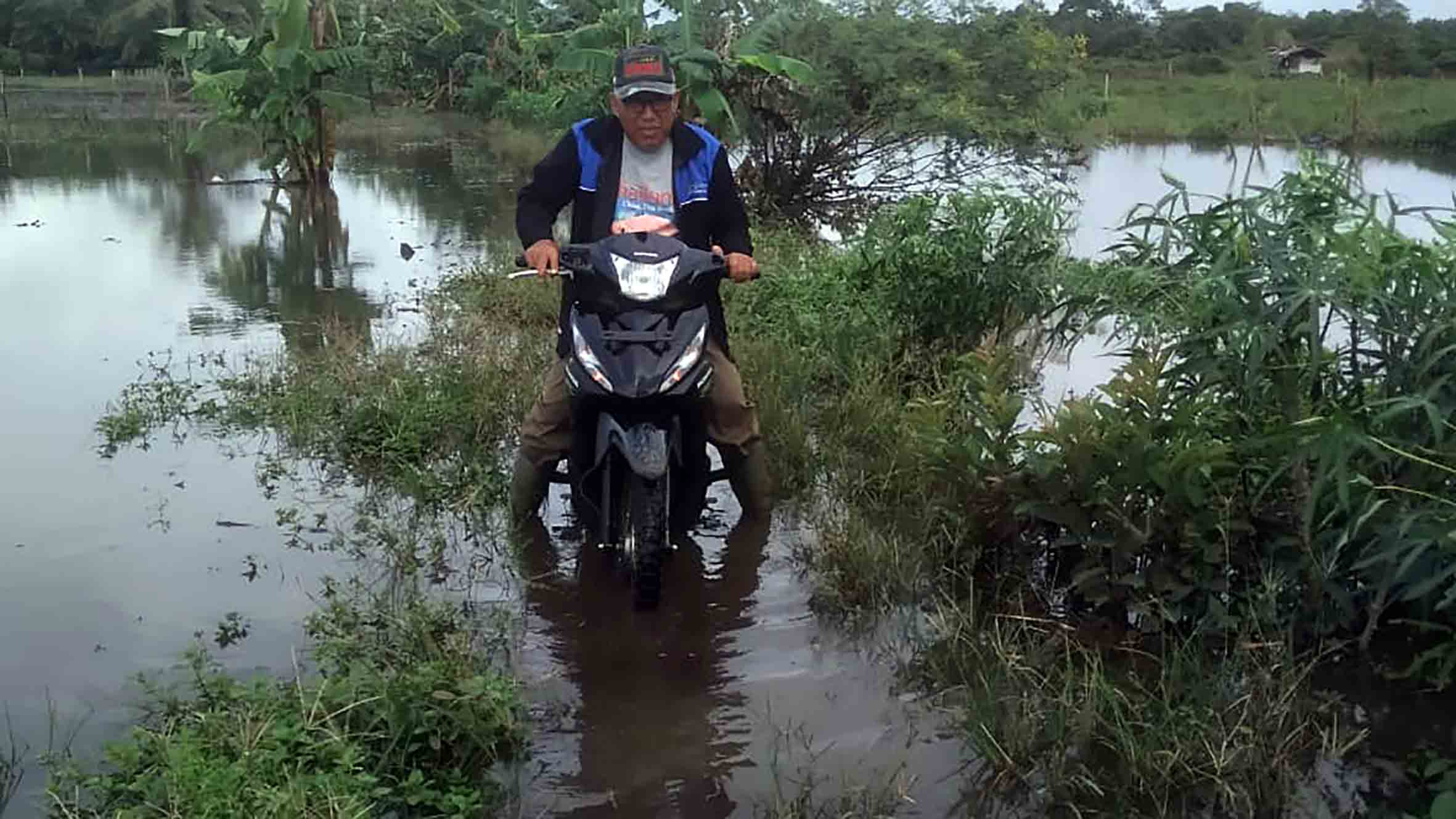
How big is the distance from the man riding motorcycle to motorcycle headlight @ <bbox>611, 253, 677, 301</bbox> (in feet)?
1.36

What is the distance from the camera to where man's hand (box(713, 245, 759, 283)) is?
421cm

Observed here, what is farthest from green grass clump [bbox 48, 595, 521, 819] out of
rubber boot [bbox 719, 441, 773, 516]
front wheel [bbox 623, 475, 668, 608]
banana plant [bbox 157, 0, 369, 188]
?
banana plant [bbox 157, 0, 369, 188]

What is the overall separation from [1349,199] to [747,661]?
2.03 m

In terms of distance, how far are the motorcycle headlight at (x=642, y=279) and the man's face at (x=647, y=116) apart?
2.01ft

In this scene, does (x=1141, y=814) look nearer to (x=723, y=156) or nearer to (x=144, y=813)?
(x=144, y=813)

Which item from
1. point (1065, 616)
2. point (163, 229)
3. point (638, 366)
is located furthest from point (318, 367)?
point (163, 229)

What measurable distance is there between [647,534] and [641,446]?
0.28 meters

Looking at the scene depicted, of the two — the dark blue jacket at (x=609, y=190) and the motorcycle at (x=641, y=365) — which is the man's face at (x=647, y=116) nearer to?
the dark blue jacket at (x=609, y=190)

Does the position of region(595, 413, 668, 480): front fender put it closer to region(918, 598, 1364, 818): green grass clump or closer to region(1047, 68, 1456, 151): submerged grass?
region(918, 598, 1364, 818): green grass clump

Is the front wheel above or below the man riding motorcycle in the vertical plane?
below

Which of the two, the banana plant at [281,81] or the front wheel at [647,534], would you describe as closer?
the front wheel at [647,534]

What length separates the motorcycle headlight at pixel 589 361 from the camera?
392cm

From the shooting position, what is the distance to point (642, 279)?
12.9ft

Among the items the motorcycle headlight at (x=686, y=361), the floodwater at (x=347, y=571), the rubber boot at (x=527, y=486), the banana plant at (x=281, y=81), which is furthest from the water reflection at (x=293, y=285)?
the motorcycle headlight at (x=686, y=361)
